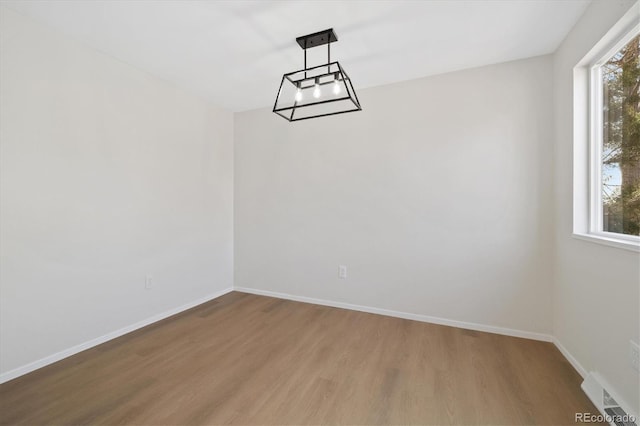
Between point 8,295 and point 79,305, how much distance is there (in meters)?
0.47

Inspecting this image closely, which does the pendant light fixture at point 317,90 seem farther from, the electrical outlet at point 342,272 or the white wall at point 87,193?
the electrical outlet at point 342,272

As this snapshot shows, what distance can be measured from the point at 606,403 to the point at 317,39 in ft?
10.3

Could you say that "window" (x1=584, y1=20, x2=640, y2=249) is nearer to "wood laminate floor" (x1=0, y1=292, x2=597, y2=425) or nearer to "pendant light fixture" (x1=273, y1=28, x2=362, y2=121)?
"wood laminate floor" (x1=0, y1=292, x2=597, y2=425)

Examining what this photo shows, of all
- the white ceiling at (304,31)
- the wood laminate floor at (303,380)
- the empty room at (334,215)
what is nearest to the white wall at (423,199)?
the empty room at (334,215)

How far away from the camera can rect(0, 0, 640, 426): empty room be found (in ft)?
5.60

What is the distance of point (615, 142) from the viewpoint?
1.81 metres

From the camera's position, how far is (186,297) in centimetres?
329

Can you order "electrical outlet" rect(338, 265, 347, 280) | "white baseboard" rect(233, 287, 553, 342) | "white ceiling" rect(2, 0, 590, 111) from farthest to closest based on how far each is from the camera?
"electrical outlet" rect(338, 265, 347, 280), "white baseboard" rect(233, 287, 553, 342), "white ceiling" rect(2, 0, 590, 111)

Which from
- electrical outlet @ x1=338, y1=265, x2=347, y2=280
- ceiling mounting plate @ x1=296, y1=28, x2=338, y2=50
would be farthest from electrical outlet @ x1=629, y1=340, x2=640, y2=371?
ceiling mounting plate @ x1=296, y1=28, x2=338, y2=50

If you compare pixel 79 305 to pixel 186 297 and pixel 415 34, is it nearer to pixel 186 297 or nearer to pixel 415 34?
pixel 186 297

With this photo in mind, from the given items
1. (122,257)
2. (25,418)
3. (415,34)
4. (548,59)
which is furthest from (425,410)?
(548,59)

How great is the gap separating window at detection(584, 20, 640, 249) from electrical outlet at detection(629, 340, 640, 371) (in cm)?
53

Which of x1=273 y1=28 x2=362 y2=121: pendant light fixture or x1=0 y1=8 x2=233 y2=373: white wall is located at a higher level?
x1=273 y1=28 x2=362 y2=121: pendant light fixture

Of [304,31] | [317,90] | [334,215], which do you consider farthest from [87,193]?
[334,215]
